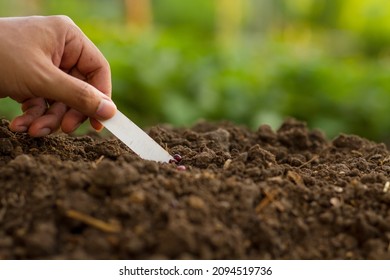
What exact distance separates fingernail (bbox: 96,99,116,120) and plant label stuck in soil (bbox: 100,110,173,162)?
4 centimetres

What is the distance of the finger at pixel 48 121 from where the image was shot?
7.77ft

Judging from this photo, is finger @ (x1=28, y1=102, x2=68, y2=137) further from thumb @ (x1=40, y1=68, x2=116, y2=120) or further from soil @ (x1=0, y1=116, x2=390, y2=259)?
thumb @ (x1=40, y1=68, x2=116, y2=120)

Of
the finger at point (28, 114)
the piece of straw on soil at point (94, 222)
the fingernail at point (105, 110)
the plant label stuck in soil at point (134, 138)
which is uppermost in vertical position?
the fingernail at point (105, 110)

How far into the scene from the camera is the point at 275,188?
195 cm

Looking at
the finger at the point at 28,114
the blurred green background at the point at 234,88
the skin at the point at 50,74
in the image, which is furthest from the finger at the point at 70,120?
the blurred green background at the point at 234,88

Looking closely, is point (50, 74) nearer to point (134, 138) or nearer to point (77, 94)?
point (77, 94)

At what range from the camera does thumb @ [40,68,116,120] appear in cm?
210

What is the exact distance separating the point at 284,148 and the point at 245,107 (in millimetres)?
2969

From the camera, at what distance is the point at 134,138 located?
2289mm

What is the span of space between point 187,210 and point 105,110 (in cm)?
60

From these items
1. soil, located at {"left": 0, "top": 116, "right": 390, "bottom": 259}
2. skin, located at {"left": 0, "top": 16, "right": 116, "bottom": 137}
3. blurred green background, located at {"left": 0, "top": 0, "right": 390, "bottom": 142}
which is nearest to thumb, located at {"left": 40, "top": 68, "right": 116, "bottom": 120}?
skin, located at {"left": 0, "top": 16, "right": 116, "bottom": 137}

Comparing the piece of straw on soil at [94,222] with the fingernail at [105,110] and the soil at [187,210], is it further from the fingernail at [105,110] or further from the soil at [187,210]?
the fingernail at [105,110]
